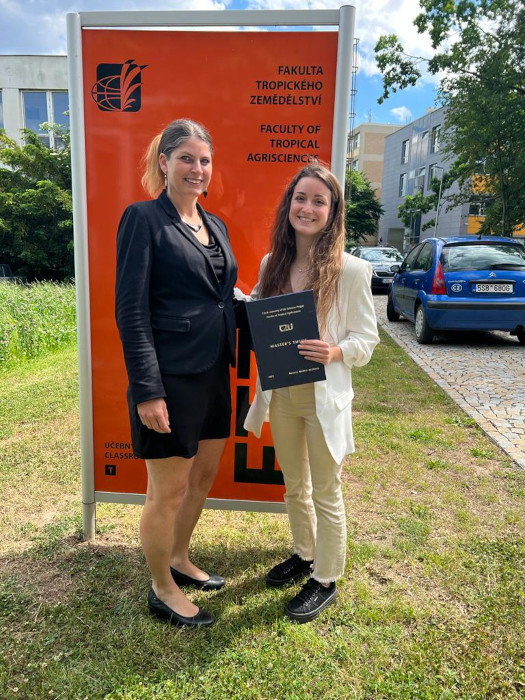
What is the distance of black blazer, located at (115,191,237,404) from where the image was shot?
2.02 m

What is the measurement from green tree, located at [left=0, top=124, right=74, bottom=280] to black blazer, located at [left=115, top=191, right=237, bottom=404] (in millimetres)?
17170

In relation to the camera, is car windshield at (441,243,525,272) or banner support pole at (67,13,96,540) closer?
banner support pole at (67,13,96,540)

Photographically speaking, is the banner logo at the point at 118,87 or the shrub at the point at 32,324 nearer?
the banner logo at the point at 118,87

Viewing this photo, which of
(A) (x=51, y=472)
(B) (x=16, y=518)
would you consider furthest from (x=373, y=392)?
(B) (x=16, y=518)

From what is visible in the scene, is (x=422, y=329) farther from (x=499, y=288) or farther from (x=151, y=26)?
(x=151, y=26)

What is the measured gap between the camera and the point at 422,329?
8.74m

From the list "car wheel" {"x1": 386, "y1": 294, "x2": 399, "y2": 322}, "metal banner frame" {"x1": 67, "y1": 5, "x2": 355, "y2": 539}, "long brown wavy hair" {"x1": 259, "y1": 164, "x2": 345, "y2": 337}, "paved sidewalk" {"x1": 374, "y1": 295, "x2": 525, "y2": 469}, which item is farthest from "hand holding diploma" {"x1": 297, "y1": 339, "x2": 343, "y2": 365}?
"car wheel" {"x1": 386, "y1": 294, "x2": 399, "y2": 322}

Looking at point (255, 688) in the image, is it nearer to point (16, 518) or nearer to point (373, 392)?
point (16, 518)

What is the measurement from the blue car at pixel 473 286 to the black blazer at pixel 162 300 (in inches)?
261

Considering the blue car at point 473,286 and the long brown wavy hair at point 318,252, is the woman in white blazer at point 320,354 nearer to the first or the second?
the long brown wavy hair at point 318,252

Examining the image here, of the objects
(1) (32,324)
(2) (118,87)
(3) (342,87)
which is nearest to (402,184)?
(1) (32,324)

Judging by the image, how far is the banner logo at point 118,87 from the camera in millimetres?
2666

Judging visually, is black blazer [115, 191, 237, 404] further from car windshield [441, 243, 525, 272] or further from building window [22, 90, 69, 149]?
building window [22, 90, 69, 149]

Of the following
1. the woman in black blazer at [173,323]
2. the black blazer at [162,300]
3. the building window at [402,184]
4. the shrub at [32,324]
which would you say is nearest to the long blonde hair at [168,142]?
the woman in black blazer at [173,323]
